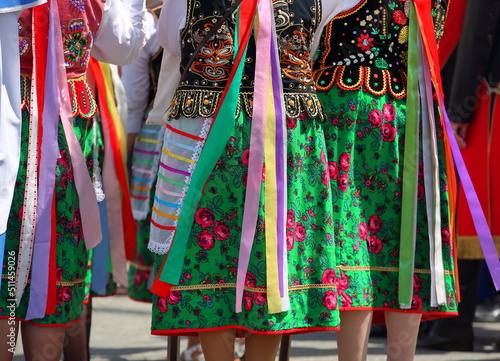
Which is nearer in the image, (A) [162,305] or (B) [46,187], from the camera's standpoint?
(A) [162,305]

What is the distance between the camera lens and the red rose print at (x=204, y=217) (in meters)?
3.16

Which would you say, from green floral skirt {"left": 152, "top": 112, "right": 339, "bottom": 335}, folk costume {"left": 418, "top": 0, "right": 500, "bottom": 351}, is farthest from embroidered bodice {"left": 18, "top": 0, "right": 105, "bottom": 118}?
folk costume {"left": 418, "top": 0, "right": 500, "bottom": 351}

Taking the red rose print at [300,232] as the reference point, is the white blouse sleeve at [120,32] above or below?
above

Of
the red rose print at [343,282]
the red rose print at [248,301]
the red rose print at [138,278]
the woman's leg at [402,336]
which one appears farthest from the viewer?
the red rose print at [138,278]

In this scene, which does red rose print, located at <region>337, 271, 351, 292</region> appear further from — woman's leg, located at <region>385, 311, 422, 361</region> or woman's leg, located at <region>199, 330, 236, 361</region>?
woman's leg, located at <region>199, 330, 236, 361</region>

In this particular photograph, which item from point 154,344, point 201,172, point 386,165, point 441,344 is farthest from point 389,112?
point 154,344

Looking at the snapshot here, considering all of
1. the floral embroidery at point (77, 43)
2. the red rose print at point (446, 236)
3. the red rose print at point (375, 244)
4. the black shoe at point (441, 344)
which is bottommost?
the black shoe at point (441, 344)

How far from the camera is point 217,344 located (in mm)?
3230

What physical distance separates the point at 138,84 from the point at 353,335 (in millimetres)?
1841

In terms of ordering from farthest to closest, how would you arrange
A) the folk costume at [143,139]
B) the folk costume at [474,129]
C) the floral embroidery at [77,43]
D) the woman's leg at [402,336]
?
the folk costume at [143,139] → the folk costume at [474,129] → the woman's leg at [402,336] → the floral embroidery at [77,43]

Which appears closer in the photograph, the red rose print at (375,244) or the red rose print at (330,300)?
the red rose print at (330,300)

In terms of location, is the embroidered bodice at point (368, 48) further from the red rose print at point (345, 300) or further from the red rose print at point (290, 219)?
the red rose print at point (345, 300)

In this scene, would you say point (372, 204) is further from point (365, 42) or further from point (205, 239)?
point (205, 239)

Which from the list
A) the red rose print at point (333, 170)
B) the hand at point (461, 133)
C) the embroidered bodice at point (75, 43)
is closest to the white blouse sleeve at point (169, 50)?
the embroidered bodice at point (75, 43)
